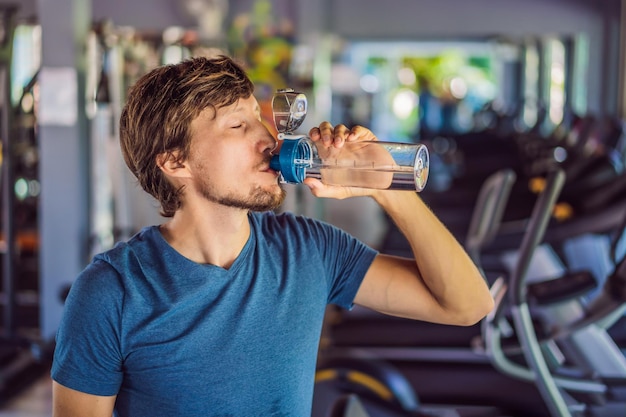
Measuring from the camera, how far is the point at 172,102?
1330 millimetres

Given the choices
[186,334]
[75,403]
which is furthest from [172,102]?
[75,403]

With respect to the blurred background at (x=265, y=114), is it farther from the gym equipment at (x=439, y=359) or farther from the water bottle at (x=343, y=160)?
the gym equipment at (x=439, y=359)

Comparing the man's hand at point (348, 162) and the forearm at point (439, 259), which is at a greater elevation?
the man's hand at point (348, 162)

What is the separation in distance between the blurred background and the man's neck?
0.35 metres

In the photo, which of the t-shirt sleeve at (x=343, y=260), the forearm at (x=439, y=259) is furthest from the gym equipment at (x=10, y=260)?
the forearm at (x=439, y=259)

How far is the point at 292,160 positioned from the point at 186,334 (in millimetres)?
325

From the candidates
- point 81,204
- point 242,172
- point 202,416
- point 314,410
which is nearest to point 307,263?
point 242,172

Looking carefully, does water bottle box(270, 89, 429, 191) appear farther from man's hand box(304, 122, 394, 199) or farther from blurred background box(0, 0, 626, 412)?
blurred background box(0, 0, 626, 412)

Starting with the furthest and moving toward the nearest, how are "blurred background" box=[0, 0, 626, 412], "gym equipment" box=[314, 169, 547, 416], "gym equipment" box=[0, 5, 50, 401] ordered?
1. "blurred background" box=[0, 0, 626, 412]
2. "gym equipment" box=[0, 5, 50, 401]
3. "gym equipment" box=[314, 169, 547, 416]

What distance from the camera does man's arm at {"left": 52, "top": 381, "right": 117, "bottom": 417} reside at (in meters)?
1.24

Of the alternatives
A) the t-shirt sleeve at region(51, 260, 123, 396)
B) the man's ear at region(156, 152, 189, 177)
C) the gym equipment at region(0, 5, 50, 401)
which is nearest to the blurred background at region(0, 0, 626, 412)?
the gym equipment at region(0, 5, 50, 401)

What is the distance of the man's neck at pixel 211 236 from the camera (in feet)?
4.56

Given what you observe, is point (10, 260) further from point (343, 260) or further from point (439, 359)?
point (343, 260)

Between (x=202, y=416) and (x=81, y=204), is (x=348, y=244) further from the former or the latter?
(x=81, y=204)
